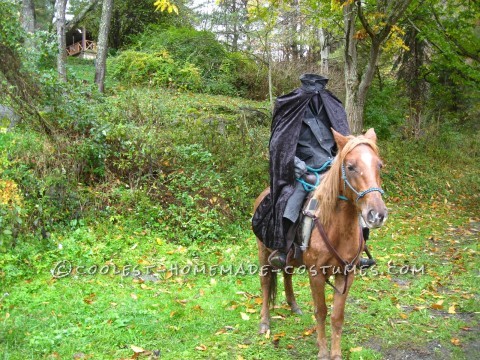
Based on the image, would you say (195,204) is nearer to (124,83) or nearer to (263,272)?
(263,272)

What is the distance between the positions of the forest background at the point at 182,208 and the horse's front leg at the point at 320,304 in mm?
397

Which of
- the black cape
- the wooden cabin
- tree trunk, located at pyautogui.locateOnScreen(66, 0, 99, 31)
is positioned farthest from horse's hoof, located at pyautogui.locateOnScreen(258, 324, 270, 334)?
the wooden cabin

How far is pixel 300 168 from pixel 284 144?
37cm

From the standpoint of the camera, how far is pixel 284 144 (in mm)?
5203

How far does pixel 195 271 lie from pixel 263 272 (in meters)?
1.94

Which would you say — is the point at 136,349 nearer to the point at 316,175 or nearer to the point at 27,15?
the point at 316,175

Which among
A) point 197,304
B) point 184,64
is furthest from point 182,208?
point 184,64

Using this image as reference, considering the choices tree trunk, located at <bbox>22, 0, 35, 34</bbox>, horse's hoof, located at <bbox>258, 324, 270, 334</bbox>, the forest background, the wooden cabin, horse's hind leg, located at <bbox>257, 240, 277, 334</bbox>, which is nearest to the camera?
the forest background

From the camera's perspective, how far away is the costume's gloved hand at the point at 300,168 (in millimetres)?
5016

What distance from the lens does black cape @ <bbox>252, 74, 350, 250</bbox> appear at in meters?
5.10

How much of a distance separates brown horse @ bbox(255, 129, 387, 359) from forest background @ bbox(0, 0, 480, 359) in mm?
784

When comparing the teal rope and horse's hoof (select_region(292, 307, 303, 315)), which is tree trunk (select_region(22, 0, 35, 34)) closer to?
horse's hoof (select_region(292, 307, 303, 315))

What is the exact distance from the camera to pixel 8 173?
7.94 m

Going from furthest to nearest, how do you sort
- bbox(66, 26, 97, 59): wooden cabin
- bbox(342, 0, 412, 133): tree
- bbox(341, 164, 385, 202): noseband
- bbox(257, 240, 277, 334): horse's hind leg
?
bbox(66, 26, 97, 59): wooden cabin, bbox(342, 0, 412, 133): tree, bbox(257, 240, 277, 334): horse's hind leg, bbox(341, 164, 385, 202): noseband
